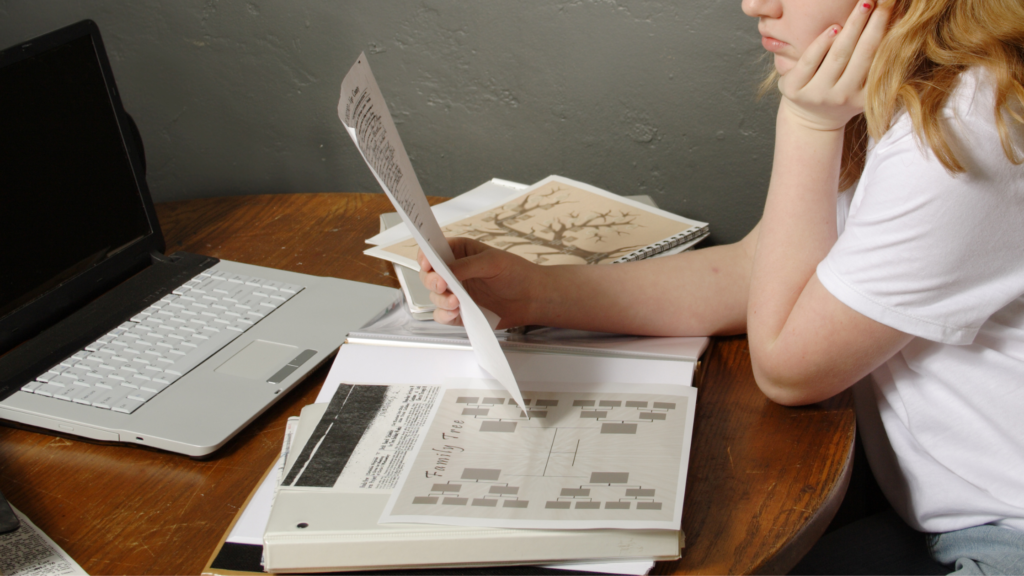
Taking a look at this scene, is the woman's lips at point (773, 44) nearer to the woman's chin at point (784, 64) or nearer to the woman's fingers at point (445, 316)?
the woman's chin at point (784, 64)

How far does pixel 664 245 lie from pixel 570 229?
0.43 feet

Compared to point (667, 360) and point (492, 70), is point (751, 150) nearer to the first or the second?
point (492, 70)

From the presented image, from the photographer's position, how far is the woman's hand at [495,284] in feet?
2.58

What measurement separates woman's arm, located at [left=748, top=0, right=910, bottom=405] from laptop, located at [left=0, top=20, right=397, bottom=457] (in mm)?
442

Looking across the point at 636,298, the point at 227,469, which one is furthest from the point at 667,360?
the point at 227,469

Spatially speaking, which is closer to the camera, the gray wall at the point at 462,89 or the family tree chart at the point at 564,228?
the family tree chart at the point at 564,228

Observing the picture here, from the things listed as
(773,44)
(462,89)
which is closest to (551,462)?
(773,44)

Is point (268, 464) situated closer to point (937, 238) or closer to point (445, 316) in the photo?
point (445, 316)

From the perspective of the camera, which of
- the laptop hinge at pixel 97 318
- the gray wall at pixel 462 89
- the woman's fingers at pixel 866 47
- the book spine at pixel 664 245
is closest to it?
the woman's fingers at pixel 866 47

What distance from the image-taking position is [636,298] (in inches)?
34.0

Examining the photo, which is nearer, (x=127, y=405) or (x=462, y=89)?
Result: (x=127, y=405)

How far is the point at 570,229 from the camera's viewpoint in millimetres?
1040

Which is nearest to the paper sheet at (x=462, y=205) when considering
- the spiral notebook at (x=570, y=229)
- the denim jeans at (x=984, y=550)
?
the spiral notebook at (x=570, y=229)

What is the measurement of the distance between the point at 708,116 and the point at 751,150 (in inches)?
3.7
